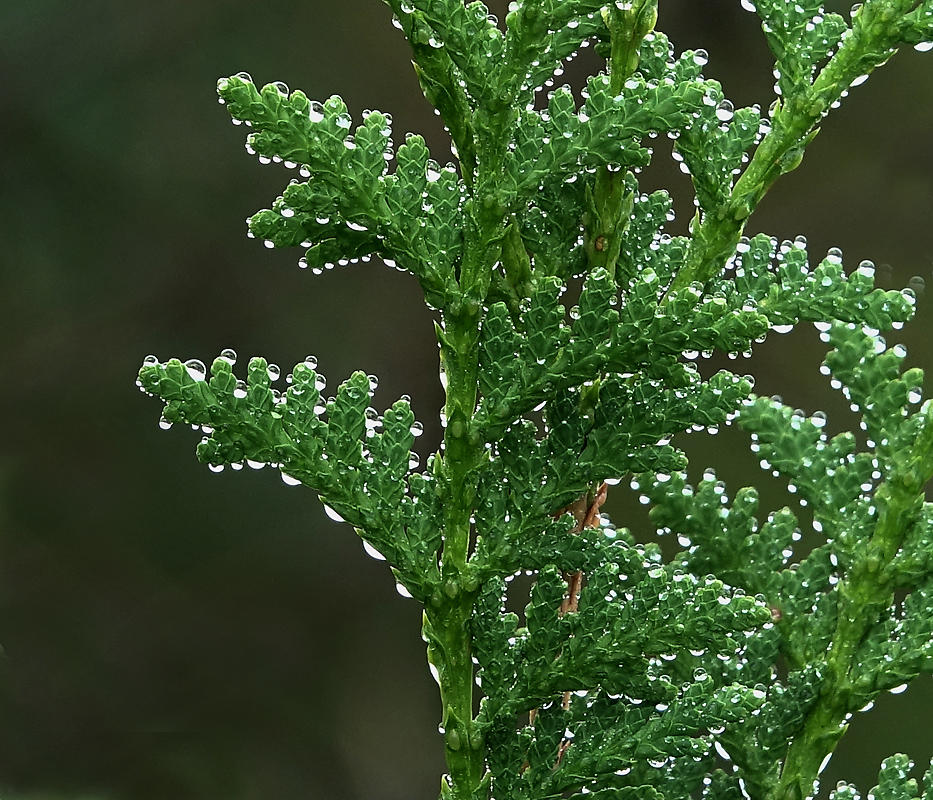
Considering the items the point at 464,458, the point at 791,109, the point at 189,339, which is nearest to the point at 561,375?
the point at 464,458

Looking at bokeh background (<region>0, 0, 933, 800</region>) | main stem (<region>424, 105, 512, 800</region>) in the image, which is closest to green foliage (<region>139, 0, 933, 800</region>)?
main stem (<region>424, 105, 512, 800</region>)

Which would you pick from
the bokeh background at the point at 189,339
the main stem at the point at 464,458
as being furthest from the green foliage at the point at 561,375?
the bokeh background at the point at 189,339

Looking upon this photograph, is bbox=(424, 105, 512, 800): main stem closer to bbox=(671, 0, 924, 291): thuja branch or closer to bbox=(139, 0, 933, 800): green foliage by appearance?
bbox=(139, 0, 933, 800): green foliage

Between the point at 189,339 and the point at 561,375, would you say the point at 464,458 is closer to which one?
the point at 561,375

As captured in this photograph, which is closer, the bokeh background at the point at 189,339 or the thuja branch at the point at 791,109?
the thuja branch at the point at 791,109

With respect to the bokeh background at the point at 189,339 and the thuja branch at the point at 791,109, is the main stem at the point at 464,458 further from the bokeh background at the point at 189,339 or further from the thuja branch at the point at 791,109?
the bokeh background at the point at 189,339

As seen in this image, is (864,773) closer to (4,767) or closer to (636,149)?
(4,767)

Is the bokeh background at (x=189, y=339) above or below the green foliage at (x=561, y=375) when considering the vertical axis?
above
